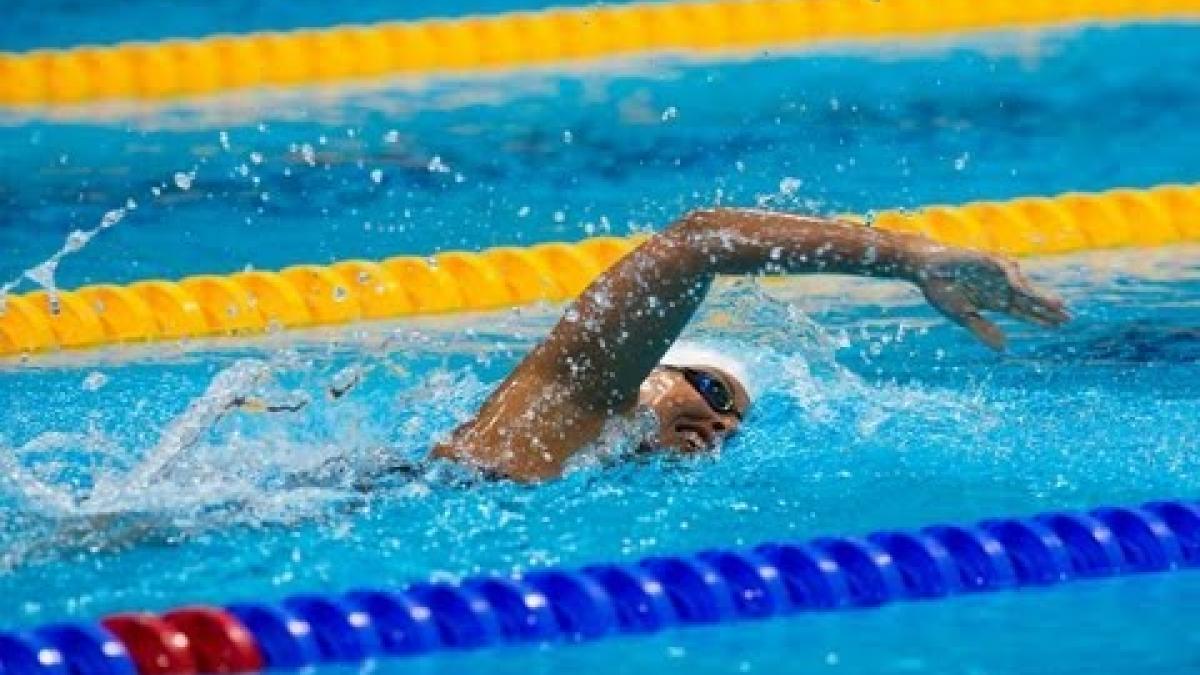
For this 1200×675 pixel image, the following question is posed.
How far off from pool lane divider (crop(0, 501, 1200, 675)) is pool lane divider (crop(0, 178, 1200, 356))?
1.63m

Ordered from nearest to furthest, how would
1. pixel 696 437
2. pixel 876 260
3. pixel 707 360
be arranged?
pixel 876 260, pixel 696 437, pixel 707 360

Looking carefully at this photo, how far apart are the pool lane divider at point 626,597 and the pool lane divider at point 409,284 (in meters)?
1.63

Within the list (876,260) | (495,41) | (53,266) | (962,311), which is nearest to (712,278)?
(876,260)

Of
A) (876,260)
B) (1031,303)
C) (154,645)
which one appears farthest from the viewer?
(876,260)

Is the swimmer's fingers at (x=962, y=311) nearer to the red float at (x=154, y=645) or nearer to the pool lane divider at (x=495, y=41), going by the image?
the red float at (x=154, y=645)

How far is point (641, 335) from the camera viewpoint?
3566 mm

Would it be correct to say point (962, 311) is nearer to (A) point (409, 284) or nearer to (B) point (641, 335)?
(B) point (641, 335)

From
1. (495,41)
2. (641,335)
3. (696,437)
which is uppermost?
(495,41)

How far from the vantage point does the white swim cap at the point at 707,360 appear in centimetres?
400

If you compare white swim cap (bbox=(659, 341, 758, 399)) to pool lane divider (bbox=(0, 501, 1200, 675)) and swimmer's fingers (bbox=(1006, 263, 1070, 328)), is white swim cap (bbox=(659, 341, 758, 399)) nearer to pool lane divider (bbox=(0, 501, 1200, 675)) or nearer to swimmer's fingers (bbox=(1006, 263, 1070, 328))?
pool lane divider (bbox=(0, 501, 1200, 675))

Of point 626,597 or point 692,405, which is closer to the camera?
point 626,597

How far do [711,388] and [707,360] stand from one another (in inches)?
6.2

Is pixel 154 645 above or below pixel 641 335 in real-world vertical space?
below

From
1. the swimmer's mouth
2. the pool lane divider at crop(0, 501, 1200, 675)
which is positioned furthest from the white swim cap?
the pool lane divider at crop(0, 501, 1200, 675)
